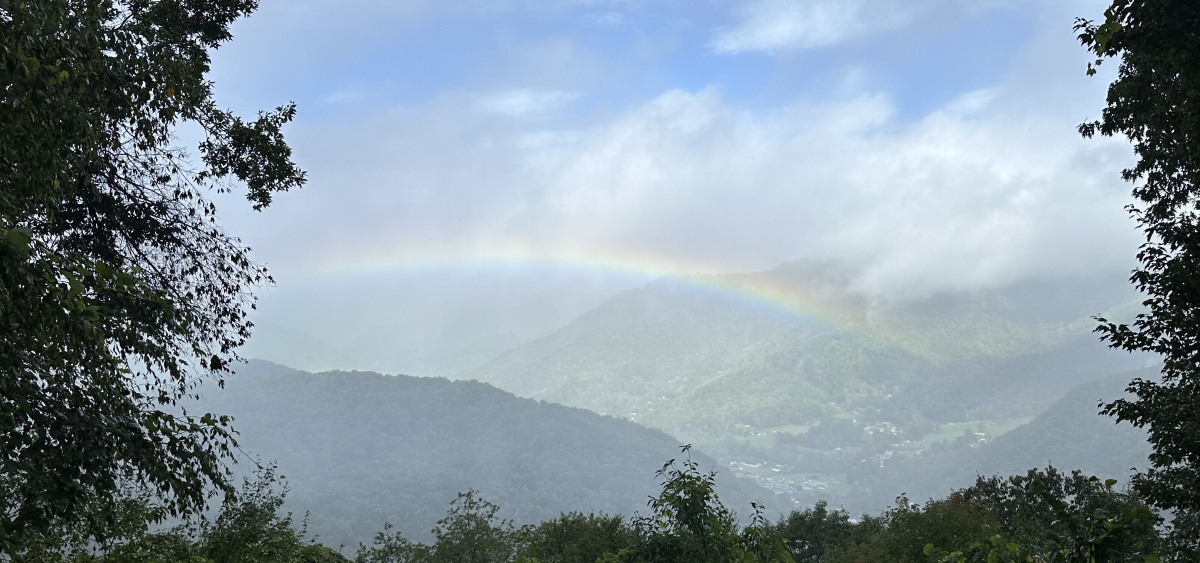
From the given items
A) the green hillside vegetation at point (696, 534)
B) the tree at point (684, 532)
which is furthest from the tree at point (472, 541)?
the tree at point (684, 532)

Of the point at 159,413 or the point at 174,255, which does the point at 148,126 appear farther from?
the point at 159,413

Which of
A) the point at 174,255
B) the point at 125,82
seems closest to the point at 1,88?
the point at 125,82

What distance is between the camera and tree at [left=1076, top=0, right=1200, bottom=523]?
958 centimetres

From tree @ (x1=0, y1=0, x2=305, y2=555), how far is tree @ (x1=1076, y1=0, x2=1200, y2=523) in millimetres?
11343

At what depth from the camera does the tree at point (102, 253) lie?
565 centimetres

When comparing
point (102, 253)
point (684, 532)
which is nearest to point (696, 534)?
point (684, 532)

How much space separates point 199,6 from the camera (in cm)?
1212

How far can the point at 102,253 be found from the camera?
10.2 metres

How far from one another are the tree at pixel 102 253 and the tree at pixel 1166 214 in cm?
1134

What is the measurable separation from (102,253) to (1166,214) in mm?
17285

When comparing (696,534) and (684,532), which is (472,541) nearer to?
(684,532)

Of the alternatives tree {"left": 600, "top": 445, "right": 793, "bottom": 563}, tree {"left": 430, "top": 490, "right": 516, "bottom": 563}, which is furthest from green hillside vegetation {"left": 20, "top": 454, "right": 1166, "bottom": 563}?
tree {"left": 430, "top": 490, "right": 516, "bottom": 563}

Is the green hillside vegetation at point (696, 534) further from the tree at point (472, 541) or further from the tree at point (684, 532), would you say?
the tree at point (472, 541)

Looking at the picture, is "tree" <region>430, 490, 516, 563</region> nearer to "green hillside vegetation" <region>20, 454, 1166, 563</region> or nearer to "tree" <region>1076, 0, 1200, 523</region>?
"green hillside vegetation" <region>20, 454, 1166, 563</region>
